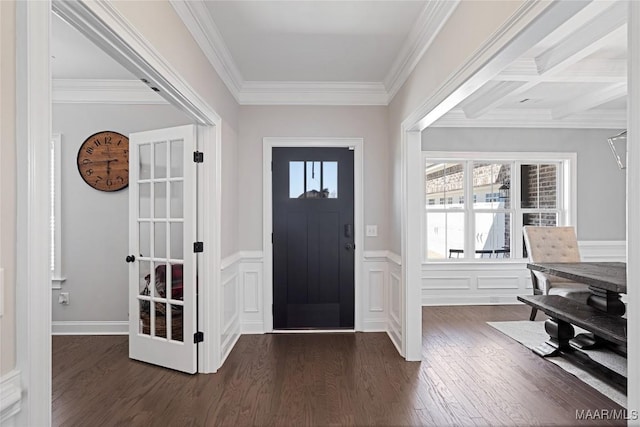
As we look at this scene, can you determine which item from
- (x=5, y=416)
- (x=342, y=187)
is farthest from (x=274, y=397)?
(x=342, y=187)

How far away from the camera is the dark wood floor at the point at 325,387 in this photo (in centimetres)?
252

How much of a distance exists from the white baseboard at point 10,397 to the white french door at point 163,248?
208 cm

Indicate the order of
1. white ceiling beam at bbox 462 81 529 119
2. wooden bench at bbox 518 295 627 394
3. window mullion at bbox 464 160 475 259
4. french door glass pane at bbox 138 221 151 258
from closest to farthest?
wooden bench at bbox 518 295 627 394
french door glass pane at bbox 138 221 151 258
white ceiling beam at bbox 462 81 529 119
window mullion at bbox 464 160 475 259

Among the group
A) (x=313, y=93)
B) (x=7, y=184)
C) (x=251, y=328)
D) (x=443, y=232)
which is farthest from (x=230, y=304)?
(x=443, y=232)

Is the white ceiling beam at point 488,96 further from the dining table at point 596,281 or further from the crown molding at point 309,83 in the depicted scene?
the dining table at point 596,281

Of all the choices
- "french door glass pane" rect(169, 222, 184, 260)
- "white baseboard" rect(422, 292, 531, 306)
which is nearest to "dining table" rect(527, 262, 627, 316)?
"white baseboard" rect(422, 292, 531, 306)

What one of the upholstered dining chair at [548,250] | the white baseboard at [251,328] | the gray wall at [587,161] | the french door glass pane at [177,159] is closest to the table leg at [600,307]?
the upholstered dining chair at [548,250]

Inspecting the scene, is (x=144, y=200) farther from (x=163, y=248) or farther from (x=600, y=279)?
(x=600, y=279)

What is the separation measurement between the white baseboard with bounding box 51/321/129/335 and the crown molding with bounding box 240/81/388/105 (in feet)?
8.93

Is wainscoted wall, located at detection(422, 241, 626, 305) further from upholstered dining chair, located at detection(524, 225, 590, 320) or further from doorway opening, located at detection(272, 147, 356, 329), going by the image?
doorway opening, located at detection(272, 147, 356, 329)

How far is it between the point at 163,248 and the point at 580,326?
3.44 metres

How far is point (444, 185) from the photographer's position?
5730 mm

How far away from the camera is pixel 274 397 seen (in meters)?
2.79

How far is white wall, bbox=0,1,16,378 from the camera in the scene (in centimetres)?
108
